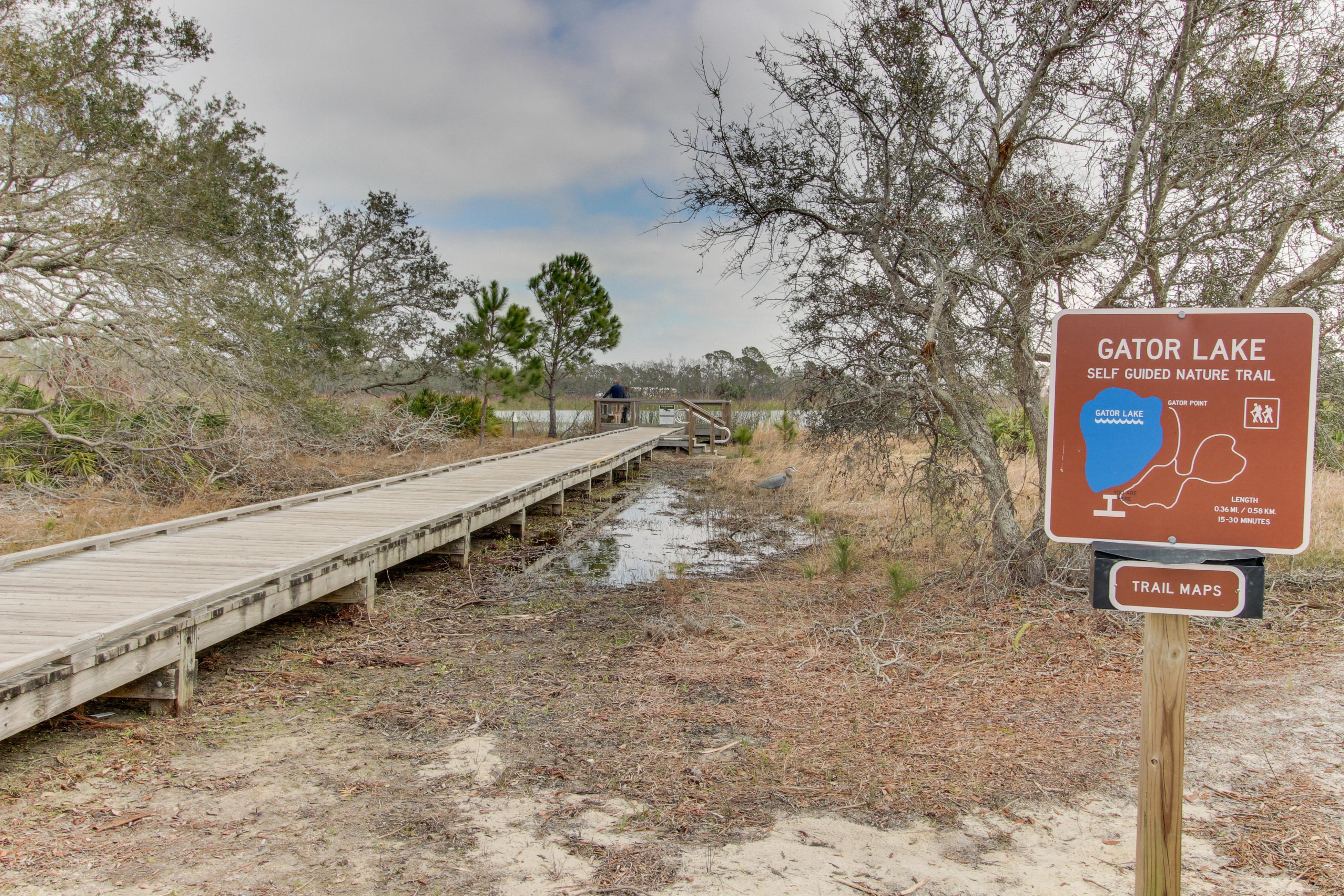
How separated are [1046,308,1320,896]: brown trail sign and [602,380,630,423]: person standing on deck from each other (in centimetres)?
2246

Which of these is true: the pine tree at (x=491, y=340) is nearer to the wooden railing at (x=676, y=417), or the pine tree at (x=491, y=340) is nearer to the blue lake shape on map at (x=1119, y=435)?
the wooden railing at (x=676, y=417)

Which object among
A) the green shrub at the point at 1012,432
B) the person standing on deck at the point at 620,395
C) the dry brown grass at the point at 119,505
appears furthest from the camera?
the person standing on deck at the point at 620,395

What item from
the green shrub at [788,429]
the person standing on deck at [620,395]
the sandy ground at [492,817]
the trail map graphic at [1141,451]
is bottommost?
the sandy ground at [492,817]

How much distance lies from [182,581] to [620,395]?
65.0 ft

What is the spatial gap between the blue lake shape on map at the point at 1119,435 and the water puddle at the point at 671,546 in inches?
234

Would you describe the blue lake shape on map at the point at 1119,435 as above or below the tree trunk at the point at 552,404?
below

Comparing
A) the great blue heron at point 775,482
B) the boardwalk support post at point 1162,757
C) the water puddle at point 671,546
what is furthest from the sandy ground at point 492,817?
the great blue heron at point 775,482

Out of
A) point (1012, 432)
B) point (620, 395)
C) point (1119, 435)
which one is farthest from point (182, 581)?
point (620, 395)

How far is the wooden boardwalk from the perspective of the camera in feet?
12.4

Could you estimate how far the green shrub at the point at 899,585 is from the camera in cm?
627

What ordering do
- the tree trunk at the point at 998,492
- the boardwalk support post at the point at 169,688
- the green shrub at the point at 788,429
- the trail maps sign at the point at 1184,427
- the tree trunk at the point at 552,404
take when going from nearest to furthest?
the trail maps sign at the point at 1184,427 → the boardwalk support post at the point at 169,688 → the tree trunk at the point at 998,492 → the green shrub at the point at 788,429 → the tree trunk at the point at 552,404

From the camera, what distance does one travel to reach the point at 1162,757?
219cm

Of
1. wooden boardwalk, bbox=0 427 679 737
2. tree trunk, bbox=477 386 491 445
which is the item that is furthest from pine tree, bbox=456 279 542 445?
wooden boardwalk, bbox=0 427 679 737

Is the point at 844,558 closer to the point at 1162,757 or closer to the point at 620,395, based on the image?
the point at 1162,757
